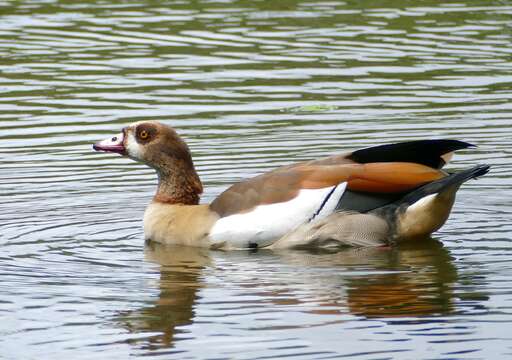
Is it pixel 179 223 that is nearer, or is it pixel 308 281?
pixel 308 281

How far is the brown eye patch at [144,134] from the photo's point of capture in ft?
40.2

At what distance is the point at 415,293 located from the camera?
32.6 feet

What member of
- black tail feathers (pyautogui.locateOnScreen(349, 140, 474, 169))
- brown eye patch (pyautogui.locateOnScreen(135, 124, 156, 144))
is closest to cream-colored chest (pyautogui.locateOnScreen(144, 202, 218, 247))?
brown eye patch (pyautogui.locateOnScreen(135, 124, 156, 144))

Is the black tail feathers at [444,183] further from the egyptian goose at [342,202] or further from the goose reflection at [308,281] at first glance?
the goose reflection at [308,281]

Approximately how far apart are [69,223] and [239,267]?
82.9 inches

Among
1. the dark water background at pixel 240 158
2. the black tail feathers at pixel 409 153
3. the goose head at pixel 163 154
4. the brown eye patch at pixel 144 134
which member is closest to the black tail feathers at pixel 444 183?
the black tail feathers at pixel 409 153

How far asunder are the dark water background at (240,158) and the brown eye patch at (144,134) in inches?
30.1

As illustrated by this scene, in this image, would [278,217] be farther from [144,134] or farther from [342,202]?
[144,134]

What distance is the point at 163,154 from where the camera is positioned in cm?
1227

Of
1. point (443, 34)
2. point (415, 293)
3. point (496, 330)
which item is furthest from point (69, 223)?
point (443, 34)

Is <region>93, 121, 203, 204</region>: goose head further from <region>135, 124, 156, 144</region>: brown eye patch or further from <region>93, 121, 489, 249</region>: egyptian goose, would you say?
<region>93, 121, 489, 249</region>: egyptian goose

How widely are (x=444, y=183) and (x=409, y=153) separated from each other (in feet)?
1.61

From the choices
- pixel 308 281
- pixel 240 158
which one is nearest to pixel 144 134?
pixel 240 158

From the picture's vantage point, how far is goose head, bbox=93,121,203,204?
12.2 meters
